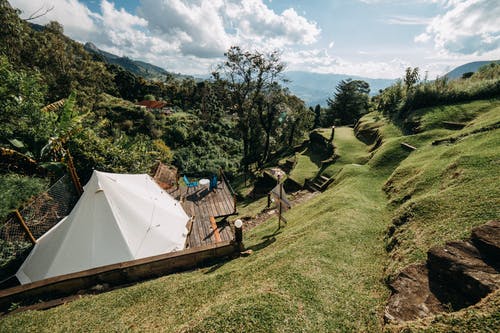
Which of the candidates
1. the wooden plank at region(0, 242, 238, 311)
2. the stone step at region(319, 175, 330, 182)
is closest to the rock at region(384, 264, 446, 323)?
the wooden plank at region(0, 242, 238, 311)

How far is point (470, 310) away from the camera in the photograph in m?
3.49

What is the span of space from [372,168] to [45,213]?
1616 centimetres

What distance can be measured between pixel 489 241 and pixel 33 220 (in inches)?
513

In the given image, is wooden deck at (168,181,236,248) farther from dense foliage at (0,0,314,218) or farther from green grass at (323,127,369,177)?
green grass at (323,127,369,177)

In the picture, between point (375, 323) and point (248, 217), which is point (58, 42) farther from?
point (375, 323)

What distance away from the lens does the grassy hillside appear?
4.41 metres

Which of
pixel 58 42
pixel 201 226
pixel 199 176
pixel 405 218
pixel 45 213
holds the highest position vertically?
pixel 58 42

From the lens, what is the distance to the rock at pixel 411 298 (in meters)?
4.13

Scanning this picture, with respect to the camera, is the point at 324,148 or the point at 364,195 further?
the point at 324,148

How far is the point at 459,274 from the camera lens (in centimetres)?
427

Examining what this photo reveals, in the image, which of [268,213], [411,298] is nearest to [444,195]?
[411,298]

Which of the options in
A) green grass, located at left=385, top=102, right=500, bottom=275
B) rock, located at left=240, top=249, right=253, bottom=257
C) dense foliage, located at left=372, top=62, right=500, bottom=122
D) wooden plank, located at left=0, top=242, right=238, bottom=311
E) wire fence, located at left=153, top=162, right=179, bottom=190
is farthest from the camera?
wire fence, located at left=153, top=162, right=179, bottom=190

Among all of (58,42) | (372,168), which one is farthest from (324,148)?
(58,42)

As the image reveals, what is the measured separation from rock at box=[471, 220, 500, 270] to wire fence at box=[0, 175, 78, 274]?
12.7 metres
